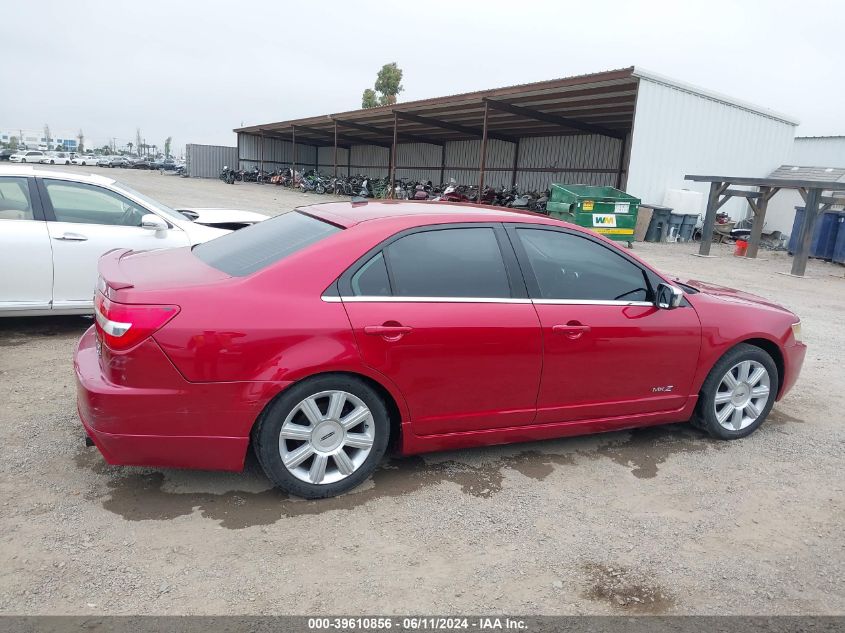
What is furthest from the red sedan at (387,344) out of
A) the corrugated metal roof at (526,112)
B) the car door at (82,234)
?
the corrugated metal roof at (526,112)

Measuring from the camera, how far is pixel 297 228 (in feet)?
11.7

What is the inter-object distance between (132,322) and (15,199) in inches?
141

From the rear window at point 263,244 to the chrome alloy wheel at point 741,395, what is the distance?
274 centimetres

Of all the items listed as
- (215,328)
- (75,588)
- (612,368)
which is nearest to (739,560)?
(612,368)

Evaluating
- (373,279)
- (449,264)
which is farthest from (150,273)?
(449,264)

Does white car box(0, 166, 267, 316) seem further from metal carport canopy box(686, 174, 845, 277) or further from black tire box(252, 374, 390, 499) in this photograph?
metal carport canopy box(686, 174, 845, 277)

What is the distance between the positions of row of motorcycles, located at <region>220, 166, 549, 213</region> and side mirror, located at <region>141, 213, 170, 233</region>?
1000 centimetres

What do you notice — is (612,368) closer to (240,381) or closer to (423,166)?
(240,381)

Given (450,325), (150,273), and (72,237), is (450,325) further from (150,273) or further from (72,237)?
(72,237)

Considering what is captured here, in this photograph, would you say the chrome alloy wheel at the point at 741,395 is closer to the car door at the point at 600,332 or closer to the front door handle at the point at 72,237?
the car door at the point at 600,332

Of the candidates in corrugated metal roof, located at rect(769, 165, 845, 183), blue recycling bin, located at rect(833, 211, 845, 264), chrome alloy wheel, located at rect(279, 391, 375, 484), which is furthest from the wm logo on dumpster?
chrome alloy wheel, located at rect(279, 391, 375, 484)

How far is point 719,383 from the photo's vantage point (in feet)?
13.3

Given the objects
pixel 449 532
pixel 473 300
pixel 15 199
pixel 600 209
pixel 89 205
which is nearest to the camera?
pixel 449 532

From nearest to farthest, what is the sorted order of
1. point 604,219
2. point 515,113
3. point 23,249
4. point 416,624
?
point 416,624 < point 23,249 < point 604,219 < point 515,113
